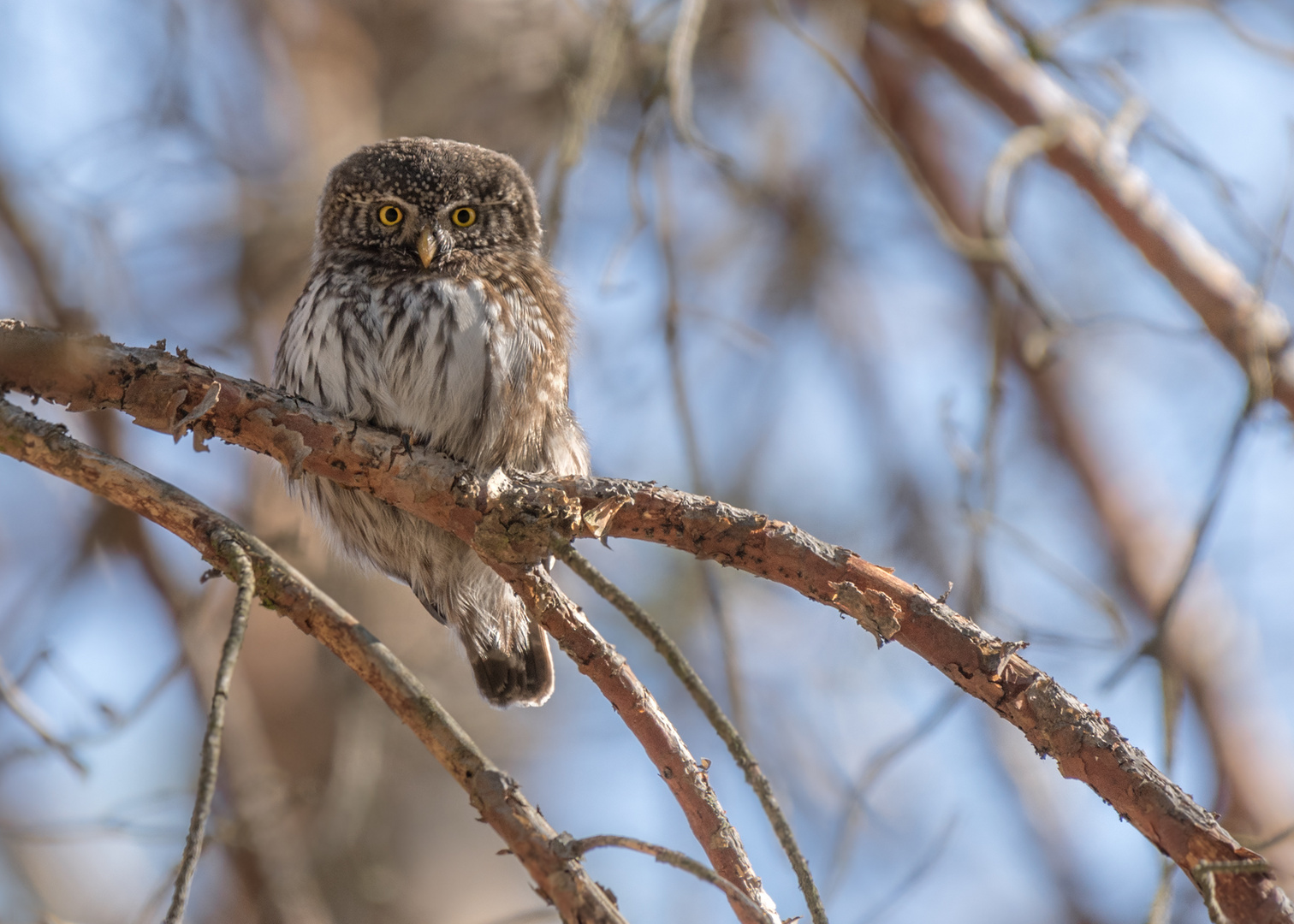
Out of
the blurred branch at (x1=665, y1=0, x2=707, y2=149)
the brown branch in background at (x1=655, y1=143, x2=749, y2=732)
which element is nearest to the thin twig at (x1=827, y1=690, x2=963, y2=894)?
the brown branch in background at (x1=655, y1=143, x2=749, y2=732)

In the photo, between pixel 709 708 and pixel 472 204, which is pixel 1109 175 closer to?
pixel 472 204

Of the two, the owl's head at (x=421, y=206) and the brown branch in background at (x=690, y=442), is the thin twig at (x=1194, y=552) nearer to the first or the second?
the brown branch in background at (x=690, y=442)

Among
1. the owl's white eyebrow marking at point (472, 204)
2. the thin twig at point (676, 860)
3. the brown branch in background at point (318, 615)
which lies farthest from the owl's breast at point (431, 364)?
the thin twig at point (676, 860)

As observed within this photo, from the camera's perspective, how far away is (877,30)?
7.20 meters

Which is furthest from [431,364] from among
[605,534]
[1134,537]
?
[1134,537]

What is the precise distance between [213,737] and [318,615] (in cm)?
51

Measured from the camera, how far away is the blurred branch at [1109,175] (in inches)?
160

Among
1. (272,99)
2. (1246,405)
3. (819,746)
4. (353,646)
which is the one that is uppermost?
(272,99)

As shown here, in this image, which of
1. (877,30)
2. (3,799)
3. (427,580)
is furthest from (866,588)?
(877,30)

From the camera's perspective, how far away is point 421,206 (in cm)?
383

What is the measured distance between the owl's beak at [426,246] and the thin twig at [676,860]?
7.30 ft

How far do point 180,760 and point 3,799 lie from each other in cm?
95

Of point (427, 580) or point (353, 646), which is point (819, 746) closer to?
point (427, 580)

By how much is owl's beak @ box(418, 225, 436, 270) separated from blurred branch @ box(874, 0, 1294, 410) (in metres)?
2.57
